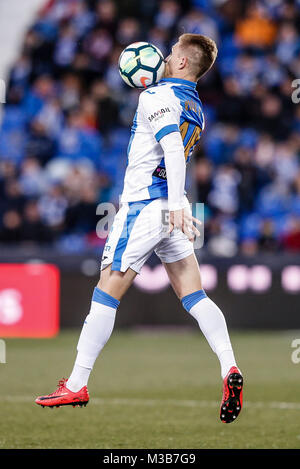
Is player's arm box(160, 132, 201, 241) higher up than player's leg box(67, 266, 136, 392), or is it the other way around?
player's arm box(160, 132, 201, 241)

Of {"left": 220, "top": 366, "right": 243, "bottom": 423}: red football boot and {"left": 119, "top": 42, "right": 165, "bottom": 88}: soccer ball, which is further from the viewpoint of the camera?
{"left": 119, "top": 42, "right": 165, "bottom": 88}: soccer ball

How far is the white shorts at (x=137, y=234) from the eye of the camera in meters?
4.57

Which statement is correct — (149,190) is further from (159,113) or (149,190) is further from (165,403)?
(165,403)

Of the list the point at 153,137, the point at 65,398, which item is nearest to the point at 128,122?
the point at 153,137

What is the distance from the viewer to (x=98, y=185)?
36.8 ft

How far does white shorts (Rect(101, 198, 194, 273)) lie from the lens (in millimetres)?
4566

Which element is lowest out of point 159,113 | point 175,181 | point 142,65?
point 175,181

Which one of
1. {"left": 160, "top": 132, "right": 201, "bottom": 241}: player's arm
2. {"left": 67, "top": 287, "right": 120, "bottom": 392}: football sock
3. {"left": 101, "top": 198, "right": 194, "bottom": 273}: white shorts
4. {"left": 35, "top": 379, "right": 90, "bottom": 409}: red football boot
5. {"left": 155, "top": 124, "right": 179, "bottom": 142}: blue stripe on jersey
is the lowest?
{"left": 35, "top": 379, "right": 90, "bottom": 409}: red football boot

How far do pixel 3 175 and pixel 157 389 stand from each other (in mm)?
5345

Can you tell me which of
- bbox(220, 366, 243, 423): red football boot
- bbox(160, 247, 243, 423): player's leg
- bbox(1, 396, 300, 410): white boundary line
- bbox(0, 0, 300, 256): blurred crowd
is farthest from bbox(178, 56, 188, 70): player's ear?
bbox(0, 0, 300, 256): blurred crowd

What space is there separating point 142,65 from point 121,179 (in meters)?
6.68

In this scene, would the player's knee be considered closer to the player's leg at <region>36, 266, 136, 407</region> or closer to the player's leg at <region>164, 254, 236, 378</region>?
the player's leg at <region>164, 254, 236, 378</region>

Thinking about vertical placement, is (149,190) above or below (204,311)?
above

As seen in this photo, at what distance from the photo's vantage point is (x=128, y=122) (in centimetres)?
1233
